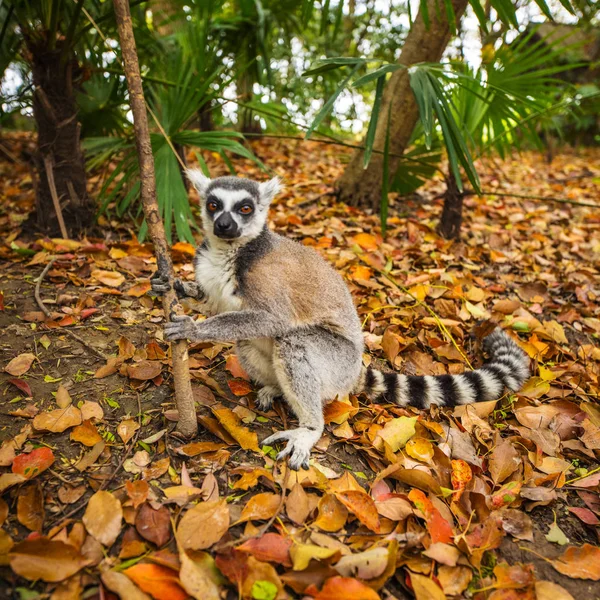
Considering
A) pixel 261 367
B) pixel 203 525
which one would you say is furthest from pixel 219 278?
pixel 203 525

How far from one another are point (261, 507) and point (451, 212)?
13.4 feet

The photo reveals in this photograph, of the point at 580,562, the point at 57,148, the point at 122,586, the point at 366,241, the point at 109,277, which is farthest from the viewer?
the point at 366,241

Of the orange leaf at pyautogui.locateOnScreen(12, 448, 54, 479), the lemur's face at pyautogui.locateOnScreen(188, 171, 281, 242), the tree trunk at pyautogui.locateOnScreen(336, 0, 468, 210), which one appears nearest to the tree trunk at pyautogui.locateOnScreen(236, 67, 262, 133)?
the tree trunk at pyautogui.locateOnScreen(336, 0, 468, 210)

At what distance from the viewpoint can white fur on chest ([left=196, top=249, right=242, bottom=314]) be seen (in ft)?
8.95

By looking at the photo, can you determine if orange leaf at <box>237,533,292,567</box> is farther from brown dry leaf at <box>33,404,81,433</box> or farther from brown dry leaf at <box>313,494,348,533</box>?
brown dry leaf at <box>33,404,81,433</box>

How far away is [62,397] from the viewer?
252cm

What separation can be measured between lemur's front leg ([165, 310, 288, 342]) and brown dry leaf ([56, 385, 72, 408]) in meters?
0.80

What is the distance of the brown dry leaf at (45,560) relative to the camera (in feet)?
5.40

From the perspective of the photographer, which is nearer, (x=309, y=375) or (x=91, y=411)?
(x=91, y=411)

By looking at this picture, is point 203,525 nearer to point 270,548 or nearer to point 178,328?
point 270,548

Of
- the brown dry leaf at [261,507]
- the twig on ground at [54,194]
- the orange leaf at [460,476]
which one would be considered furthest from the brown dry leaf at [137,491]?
the twig on ground at [54,194]

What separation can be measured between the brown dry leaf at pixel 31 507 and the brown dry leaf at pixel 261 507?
31.4 inches

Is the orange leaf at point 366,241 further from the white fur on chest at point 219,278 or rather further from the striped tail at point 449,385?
the white fur on chest at point 219,278

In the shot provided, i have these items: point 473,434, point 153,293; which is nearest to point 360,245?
point 473,434
